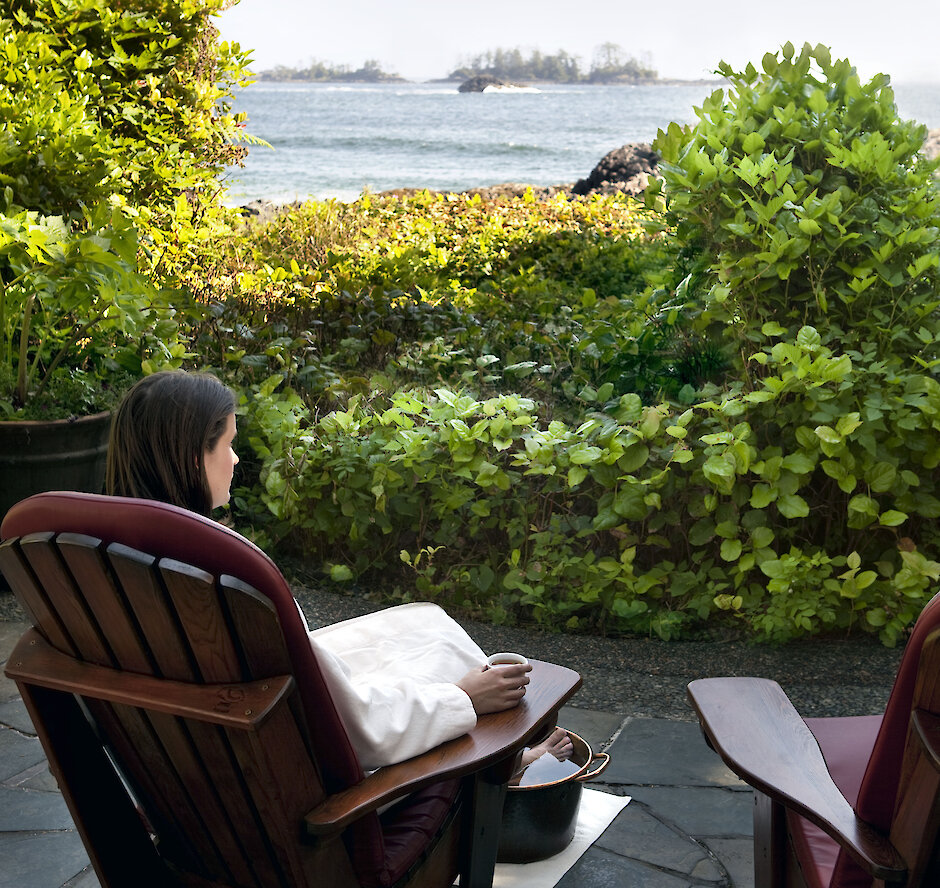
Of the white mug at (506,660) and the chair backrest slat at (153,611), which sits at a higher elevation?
the chair backrest slat at (153,611)

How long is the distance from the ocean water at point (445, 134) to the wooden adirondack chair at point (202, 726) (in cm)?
2179

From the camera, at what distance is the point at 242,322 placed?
5395mm

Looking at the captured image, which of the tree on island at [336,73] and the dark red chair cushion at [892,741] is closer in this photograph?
the dark red chair cushion at [892,741]

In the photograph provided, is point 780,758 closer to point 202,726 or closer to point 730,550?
point 202,726

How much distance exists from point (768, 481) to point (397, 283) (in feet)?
11.5

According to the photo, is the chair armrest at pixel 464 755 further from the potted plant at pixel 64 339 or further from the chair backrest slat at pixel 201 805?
the potted plant at pixel 64 339

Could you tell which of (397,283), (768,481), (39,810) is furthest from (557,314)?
(39,810)

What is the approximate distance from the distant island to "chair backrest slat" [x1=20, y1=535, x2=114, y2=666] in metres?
108

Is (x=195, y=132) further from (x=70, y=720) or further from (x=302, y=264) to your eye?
(x=70, y=720)

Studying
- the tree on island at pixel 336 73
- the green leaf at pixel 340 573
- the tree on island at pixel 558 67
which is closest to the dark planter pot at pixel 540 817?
the green leaf at pixel 340 573

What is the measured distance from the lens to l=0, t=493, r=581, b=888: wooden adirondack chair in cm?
146

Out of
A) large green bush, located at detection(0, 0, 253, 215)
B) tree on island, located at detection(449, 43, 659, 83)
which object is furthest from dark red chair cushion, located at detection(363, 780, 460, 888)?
tree on island, located at detection(449, 43, 659, 83)

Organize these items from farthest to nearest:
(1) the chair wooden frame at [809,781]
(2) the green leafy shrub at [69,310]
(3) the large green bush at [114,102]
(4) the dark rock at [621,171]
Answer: (4) the dark rock at [621,171]
(3) the large green bush at [114,102]
(2) the green leafy shrub at [69,310]
(1) the chair wooden frame at [809,781]

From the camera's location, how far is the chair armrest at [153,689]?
1.45 metres
